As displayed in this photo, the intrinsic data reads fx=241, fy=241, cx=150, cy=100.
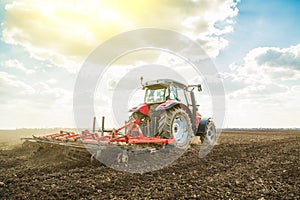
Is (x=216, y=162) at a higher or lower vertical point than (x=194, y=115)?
lower

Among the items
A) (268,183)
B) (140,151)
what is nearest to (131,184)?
(140,151)

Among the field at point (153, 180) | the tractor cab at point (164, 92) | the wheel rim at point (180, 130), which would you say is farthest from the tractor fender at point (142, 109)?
the field at point (153, 180)

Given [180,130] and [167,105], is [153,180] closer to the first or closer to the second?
[167,105]

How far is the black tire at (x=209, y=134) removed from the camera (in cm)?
988

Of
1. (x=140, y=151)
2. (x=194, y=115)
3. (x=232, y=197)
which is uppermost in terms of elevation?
(x=194, y=115)

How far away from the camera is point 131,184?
4559 mm

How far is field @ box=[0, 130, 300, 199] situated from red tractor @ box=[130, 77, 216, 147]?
1194 millimetres

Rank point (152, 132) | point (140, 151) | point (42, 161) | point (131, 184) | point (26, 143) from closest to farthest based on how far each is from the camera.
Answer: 1. point (131, 184)
2. point (140, 151)
3. point (42, 161)
4. point (152, 132)
5. point (26, 143)

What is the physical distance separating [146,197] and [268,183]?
247 cm

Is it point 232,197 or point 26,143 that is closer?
point 232,197

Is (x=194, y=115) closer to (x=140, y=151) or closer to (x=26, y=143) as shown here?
(x=140, y=151)

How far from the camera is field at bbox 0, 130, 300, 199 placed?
157 inches

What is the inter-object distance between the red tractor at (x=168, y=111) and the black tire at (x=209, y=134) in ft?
2.24

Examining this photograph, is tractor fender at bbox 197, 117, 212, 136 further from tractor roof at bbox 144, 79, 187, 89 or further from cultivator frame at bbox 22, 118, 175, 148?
cultivator frame at bbox 22, 118, 175, 148
